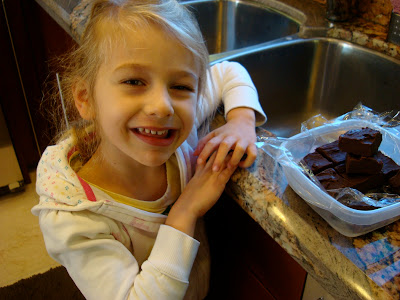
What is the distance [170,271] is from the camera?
724 millimetres

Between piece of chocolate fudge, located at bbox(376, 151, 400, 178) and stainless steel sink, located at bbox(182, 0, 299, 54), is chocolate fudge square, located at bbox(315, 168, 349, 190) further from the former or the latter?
stainless steel sink, located at bbox(182, 0, 299, 54)

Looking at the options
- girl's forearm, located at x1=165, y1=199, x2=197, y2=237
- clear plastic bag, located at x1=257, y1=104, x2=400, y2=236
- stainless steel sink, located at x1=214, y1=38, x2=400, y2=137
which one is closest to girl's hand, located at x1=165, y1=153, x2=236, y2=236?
girl's forearm, located at x1=165, y1=199, x2=197, y2=237

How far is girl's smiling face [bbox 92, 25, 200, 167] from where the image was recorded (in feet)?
2.27

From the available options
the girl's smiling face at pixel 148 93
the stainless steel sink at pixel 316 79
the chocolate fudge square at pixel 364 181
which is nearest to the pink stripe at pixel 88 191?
the girl's smiling face at pixel 148 93

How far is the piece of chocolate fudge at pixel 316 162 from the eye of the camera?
630 mm

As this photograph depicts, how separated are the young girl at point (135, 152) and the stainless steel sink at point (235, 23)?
86cm

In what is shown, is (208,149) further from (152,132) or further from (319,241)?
(319,241)

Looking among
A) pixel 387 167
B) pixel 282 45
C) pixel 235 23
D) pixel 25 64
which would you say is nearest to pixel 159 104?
pixel 387 167

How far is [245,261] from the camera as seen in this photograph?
85 centimetres

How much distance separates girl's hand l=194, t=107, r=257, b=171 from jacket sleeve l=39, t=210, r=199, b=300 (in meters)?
0.17

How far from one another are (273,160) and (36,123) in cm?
169

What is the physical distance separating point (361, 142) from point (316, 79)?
0.77 meters

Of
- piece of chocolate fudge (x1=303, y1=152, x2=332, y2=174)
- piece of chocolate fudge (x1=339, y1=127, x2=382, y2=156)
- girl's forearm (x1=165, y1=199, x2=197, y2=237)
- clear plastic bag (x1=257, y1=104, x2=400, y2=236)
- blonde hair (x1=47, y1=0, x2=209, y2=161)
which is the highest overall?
blonde hair (x1=47, y1=0, x2=209, y2=161)

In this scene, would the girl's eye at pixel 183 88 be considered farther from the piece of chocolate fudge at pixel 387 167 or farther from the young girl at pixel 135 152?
the piece of chocolate fudge at pixel 387 167
